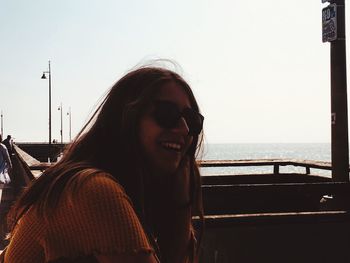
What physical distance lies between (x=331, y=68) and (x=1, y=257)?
4993mm

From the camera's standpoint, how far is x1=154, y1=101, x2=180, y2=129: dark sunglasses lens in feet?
5.58

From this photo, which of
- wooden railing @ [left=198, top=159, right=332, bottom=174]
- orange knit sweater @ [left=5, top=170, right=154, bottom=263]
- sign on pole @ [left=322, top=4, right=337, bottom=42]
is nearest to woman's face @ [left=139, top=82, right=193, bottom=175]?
orange knit sweater @ [left=5, top=170, right=154, bottom=263]

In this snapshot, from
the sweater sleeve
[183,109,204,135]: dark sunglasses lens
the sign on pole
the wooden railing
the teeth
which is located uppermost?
the sign on pole

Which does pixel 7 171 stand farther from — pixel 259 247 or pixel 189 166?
pixel 189 166

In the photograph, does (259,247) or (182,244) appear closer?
(182,244)

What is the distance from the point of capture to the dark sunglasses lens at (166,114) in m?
1.70

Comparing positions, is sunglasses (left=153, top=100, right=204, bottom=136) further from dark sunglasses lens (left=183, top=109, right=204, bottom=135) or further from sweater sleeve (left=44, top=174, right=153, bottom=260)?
sweater sleeve (left=44, top=174, right=153, bottom=260)

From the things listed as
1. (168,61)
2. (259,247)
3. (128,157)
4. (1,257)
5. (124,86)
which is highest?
(168,61)

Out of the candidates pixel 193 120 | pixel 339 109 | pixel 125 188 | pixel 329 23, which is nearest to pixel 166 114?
pixel 193 120

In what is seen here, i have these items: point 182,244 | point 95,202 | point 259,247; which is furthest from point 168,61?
point 259,247

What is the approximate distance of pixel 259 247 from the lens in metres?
4.34

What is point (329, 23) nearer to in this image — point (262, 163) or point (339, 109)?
point (339, 109)

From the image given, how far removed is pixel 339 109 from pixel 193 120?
4.39 metres

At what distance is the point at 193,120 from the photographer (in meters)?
1.89
